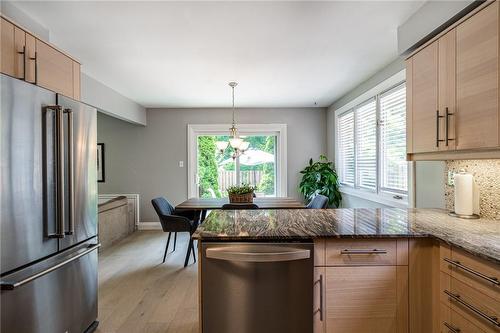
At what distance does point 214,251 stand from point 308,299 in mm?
573

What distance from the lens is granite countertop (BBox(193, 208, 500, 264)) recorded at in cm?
Result: 138

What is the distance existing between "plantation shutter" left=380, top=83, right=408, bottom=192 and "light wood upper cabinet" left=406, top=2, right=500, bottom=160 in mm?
931

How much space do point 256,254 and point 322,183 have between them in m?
3.59

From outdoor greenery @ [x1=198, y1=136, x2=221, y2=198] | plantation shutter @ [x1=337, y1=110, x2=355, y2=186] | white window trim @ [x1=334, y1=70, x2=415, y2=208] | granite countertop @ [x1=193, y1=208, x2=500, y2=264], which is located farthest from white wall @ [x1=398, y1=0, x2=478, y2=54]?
outdoor greenery @ [x1=198, y1=136, x2=221, y2=198]

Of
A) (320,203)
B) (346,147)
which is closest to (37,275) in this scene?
(320,203)

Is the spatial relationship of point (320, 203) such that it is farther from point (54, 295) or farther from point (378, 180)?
point (54, 295)

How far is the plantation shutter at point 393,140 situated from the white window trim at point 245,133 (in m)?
2.30

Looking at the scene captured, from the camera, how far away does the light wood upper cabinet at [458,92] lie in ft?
4.51

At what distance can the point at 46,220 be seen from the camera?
1601 millimetres

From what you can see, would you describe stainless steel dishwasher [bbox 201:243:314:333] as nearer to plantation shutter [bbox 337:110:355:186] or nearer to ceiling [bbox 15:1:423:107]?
ceiling [bbox 15:1:423:107]

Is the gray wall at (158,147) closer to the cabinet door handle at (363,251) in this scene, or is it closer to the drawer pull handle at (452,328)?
the cabinet door handle at (363,251)

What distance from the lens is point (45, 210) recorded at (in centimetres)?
160

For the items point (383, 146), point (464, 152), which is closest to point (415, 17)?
point (464, 152)

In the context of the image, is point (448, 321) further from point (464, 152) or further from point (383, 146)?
point (383, 146)
